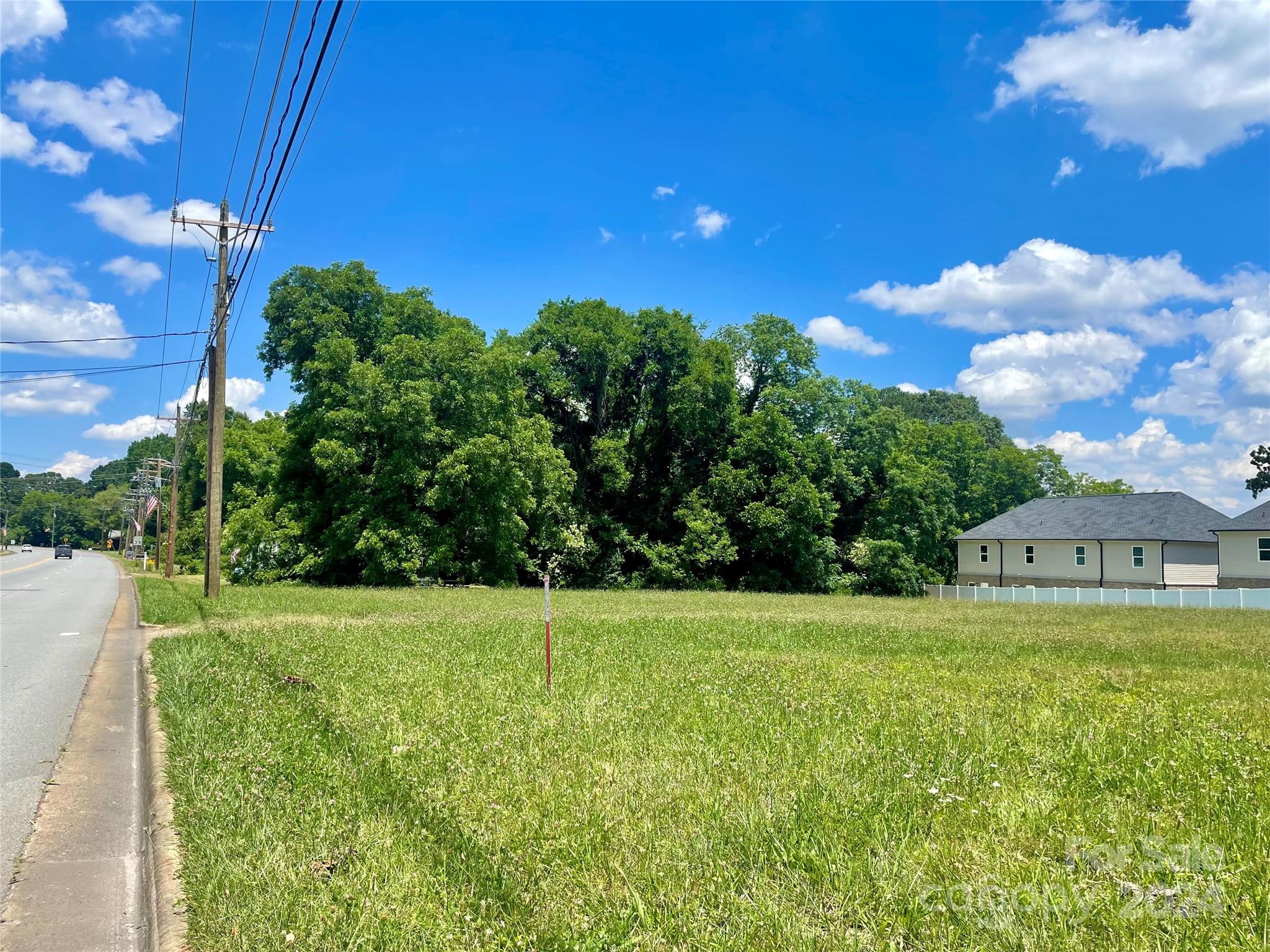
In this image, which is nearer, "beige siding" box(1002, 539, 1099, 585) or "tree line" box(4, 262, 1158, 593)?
"tree line" box(4, 262, 1158, 593)

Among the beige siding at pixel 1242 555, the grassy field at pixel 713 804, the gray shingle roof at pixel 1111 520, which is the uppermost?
the gray shingle roof at pixel 1111 520

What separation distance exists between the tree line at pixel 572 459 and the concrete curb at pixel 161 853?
2712cm

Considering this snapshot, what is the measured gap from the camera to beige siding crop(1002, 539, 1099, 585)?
44.5 meters

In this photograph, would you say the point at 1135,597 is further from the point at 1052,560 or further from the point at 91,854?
the point at 91,854

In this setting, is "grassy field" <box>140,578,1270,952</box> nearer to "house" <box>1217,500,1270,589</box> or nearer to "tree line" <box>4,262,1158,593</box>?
"tree line" <box>4,262,1158,593</box>

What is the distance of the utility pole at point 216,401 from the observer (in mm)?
20281

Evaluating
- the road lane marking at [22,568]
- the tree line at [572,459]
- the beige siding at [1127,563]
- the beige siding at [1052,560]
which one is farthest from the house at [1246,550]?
the road lane marking at [22,568]

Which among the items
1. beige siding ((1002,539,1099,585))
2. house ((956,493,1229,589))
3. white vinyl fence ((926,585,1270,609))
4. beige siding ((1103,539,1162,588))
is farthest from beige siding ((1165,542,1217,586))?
white vinyl fence ((926,585,1270,609))

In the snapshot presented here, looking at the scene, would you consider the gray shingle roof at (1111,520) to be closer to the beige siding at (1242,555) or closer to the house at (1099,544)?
the house at (1099,544)

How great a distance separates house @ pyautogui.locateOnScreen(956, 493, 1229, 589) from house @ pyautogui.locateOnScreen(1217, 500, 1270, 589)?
80 centimetres

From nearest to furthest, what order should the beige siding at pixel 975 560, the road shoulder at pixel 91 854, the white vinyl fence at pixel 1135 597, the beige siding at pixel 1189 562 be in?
the road shoulder at pixel 91 854 < the white vinyl fence at pixel 1135 597 < the beige siding at pixel 1189 562 < the beige siding at pixel 975 560

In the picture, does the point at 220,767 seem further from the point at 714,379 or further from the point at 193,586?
the point at 714,379

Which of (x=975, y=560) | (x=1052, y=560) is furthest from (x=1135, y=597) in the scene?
(x=975, y=560)

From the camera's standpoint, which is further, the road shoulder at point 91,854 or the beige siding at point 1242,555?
the beige siding at point 1242,555
